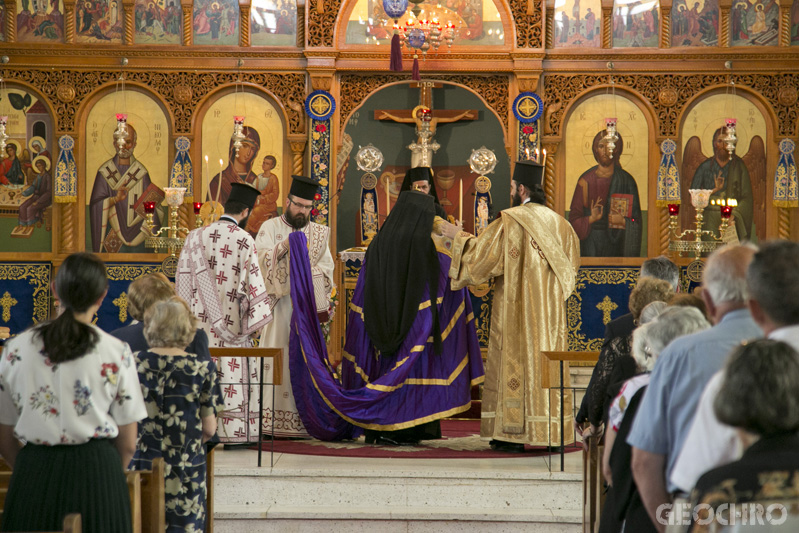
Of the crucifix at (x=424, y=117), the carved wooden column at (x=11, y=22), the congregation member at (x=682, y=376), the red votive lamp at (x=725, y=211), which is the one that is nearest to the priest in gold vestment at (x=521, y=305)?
the red votive lamp at (x=725, y=211)

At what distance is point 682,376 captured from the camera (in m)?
2.94

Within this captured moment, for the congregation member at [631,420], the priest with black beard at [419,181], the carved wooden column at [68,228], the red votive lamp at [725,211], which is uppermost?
the priest with black beard at [419,181]

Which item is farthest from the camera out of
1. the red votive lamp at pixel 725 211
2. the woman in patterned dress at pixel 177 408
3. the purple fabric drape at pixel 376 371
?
the red votive lamp at pixel 725 211

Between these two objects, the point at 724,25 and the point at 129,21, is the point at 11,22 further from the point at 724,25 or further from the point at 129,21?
the point at 724,25

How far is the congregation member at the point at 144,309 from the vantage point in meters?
4.75

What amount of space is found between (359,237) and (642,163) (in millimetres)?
3456

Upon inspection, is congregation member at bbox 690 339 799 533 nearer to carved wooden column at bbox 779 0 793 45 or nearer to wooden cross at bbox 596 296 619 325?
wooden cross at bbox 596 296 619 325

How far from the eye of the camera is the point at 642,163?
11.3 m

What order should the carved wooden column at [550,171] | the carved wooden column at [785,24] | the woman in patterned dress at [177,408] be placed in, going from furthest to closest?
A: the carved wooden column at [550,171], the carved wooden column at [785,24], the woman in patterned dress at [177,408]

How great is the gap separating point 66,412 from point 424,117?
8.27 metres

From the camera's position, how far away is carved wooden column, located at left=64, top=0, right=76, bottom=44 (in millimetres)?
11227

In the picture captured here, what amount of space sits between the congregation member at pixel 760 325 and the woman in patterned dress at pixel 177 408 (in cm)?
243

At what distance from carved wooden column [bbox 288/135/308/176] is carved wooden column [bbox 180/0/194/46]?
1.67 metres

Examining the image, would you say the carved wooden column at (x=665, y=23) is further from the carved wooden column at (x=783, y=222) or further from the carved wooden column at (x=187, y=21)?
the carved wooden column at (x=187, y=21)
